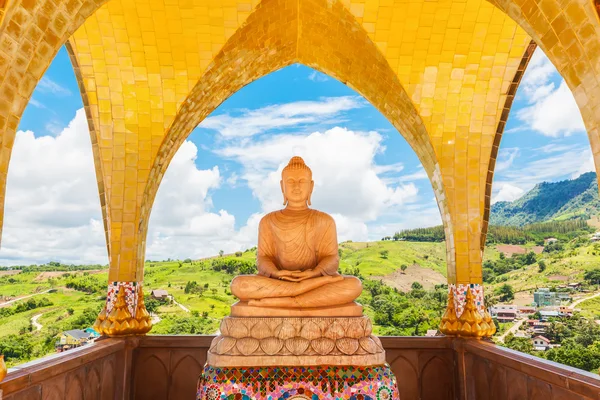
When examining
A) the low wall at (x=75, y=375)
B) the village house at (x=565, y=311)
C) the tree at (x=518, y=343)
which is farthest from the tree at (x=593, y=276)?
the low wall at (x=75, y=375)

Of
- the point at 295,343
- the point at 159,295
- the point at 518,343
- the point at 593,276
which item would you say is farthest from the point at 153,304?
the point at 593,276

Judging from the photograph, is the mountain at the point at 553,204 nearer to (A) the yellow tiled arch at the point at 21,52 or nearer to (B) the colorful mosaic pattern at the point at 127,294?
(B) the colorful mosaic pattern at the point at 127,294

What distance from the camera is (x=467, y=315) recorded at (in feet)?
19.8

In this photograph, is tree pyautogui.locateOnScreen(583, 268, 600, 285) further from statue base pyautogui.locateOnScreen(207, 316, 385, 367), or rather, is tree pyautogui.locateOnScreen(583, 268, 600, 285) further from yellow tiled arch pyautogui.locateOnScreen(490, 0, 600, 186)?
statue base pyautogui.locateOnScreen(207, 316, 385, 367)

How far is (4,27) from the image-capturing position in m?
2.95

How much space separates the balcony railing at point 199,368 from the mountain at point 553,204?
6.78 m

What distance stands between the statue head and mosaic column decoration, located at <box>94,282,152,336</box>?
2980mm

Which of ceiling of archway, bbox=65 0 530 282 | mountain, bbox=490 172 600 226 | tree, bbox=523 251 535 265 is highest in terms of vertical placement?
ceiling of archway, bbox=65 0 530 282

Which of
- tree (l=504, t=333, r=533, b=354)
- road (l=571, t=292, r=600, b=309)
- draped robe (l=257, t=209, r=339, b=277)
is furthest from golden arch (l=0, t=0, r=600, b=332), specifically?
road (l=571, t=292, r=600, b=309)

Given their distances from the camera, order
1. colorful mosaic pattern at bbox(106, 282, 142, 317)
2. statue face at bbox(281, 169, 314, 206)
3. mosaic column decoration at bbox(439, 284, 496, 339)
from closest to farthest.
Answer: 1. statue face at bbox(281, 169, 314, 206)
2. mosaic column decoration at bbox(439, 284, 496, 339)
3. colorful mosaic pattern at bbox(106, 282, 142, 317)

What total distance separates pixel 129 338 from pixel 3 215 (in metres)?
3.14

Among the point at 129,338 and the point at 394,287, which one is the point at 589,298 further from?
the point at 129,338

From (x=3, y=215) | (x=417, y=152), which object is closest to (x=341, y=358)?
(x=3, y=215)

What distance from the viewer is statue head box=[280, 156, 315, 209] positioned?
4734 millimetres
